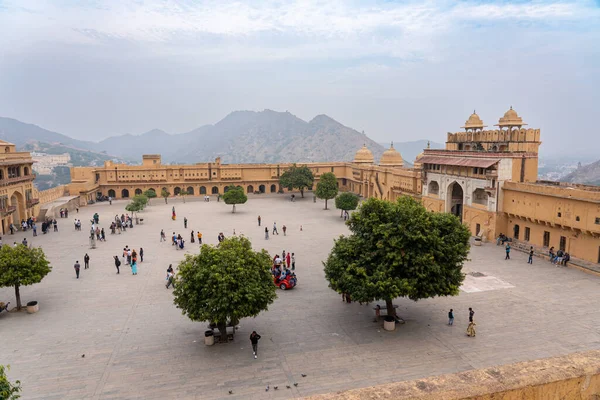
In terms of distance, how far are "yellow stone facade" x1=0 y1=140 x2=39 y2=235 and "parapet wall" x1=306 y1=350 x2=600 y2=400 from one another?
3753cm

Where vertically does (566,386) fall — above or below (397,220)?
below

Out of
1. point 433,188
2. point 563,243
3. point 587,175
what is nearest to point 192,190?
point 433,188

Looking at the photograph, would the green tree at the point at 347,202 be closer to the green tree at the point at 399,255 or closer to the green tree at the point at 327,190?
the green tree at the point at 327,190

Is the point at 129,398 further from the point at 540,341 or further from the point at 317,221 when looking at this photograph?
the point at 317,221

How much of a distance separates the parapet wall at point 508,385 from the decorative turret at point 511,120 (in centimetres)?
3384

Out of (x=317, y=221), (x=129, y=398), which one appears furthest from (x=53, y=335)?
(x=317, y=221)

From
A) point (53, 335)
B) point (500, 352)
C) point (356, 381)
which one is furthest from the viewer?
point (53, 335)

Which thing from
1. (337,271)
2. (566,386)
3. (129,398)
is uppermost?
(566,386)

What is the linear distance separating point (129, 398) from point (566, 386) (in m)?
10.8

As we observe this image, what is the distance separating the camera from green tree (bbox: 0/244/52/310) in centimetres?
1736

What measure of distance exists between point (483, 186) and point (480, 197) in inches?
64.0

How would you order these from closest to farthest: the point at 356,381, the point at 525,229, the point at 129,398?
the point at 129,398
the point at 356,381
the point at 525,229

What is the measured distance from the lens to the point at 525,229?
30188mm

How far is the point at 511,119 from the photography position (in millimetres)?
36500
